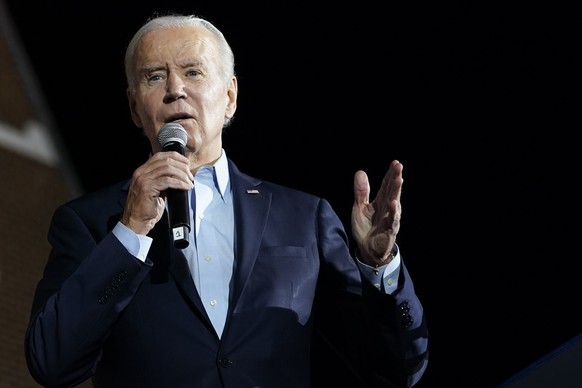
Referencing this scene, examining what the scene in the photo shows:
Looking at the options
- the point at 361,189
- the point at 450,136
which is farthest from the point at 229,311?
the point at 450,136

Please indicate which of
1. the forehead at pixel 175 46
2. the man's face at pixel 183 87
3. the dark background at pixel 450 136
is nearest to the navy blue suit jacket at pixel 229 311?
the man's face at pixel 183 87

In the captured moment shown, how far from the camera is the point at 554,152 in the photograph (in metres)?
2.81

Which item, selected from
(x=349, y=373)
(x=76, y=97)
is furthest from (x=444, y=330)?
(x=76, y=97)

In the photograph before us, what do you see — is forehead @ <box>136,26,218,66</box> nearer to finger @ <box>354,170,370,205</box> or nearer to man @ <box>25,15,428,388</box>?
man @ <box>25,15,428,388</box>

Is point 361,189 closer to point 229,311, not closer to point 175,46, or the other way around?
point 229,311

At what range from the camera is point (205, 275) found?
2.02 meters

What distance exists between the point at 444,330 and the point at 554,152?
0.61 meters

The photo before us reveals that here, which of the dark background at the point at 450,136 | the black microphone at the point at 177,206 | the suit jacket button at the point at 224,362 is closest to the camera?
the black microphone at the point at 177,206

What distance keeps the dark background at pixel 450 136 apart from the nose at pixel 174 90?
41.6 inches

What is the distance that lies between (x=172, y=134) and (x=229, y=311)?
1.21ft

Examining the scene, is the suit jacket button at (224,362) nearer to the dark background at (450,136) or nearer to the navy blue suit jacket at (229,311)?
the navy blue suit jacket at (229,311)

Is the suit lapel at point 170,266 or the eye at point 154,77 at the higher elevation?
the eye at point 154,77

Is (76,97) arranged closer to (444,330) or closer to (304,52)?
(304,52)

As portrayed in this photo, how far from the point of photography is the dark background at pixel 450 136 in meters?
2.80
